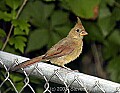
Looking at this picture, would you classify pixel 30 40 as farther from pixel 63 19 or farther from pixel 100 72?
pixel 100 72

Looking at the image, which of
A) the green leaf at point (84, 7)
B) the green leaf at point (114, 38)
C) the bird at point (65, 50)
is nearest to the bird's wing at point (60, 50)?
the bird at point (65, 50)

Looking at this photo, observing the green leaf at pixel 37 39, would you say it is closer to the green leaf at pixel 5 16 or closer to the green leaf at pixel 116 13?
the green leaf at pixel 5 16

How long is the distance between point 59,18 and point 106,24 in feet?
1.67

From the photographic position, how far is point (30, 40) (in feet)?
14.8

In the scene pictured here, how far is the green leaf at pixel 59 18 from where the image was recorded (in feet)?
15.3

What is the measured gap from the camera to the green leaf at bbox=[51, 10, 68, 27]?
4.66m

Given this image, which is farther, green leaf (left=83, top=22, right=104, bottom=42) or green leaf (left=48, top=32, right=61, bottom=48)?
green leaf (left=83, top=22, right=104, bottom=42)

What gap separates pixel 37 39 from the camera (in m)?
4.53

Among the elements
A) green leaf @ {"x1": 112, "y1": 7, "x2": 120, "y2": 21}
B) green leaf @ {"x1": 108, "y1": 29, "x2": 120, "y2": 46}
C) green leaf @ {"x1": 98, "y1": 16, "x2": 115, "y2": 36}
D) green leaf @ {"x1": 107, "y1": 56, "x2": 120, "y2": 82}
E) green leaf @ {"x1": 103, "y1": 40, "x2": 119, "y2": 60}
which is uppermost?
green leaf @ {"x1": 112, "y1": 7, "x2": 120, "y2": 21}

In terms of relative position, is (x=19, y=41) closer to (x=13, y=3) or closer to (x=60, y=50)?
(x=13, y=3)

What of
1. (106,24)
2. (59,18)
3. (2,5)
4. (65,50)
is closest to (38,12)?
(59,18)

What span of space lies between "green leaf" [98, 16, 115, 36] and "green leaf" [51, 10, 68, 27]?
379 millimetres

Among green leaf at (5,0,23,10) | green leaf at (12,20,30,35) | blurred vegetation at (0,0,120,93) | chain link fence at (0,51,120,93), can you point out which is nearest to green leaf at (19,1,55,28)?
blurred vegetation at (0,0,120,93)

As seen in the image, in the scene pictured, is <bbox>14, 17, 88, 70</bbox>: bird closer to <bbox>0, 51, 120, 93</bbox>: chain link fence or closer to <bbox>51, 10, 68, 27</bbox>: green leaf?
<bbox>0, 51, 120, 93</bbox>: chain link fence
